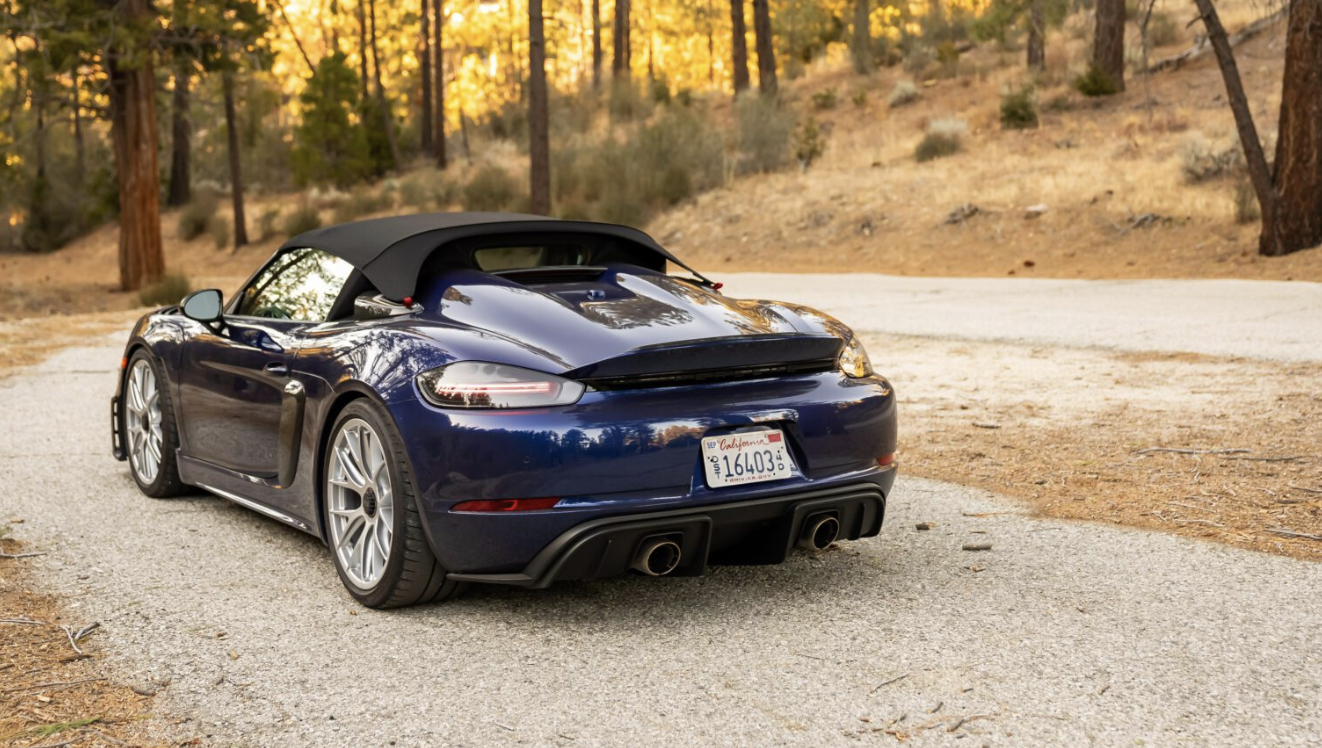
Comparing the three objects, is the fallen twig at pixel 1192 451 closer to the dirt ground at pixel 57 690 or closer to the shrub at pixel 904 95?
the dirt ground at pixel 57 690

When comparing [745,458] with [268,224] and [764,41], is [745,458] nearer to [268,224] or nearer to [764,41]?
[764,41]

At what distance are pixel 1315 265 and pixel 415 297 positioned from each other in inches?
615

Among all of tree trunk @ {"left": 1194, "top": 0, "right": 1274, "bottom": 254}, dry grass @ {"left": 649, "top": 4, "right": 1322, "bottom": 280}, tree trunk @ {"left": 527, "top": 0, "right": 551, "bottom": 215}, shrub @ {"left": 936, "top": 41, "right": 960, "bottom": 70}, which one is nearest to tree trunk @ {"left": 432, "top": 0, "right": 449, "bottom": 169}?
dry grass @ {"left": 649, "top": 4, "right": 1322, "bottom": 280}

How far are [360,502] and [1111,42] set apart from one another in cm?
3037

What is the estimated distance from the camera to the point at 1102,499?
20.7 feet

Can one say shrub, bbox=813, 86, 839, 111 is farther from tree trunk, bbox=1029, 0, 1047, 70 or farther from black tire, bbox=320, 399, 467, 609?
black tire, bbox=320, 399, 467, 609

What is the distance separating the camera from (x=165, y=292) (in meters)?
23.9

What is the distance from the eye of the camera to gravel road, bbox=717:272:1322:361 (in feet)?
39.3

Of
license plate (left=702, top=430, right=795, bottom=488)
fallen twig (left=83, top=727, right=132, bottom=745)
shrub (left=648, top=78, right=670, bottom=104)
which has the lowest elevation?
fallen twig (left=83, top=727, right=132, bottom=745)

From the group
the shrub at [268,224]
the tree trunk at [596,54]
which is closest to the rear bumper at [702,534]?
the shrub at [268,224]

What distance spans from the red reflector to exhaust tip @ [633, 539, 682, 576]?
327 millimetres

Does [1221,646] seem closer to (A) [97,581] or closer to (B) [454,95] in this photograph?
(A) [97,581]

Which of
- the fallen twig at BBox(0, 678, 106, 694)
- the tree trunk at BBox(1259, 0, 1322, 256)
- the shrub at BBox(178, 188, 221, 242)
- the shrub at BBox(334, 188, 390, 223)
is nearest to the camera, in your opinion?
the fallen twig at BBox(0, 678, 106, 694)

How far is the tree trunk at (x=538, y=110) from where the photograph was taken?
79.3ft
